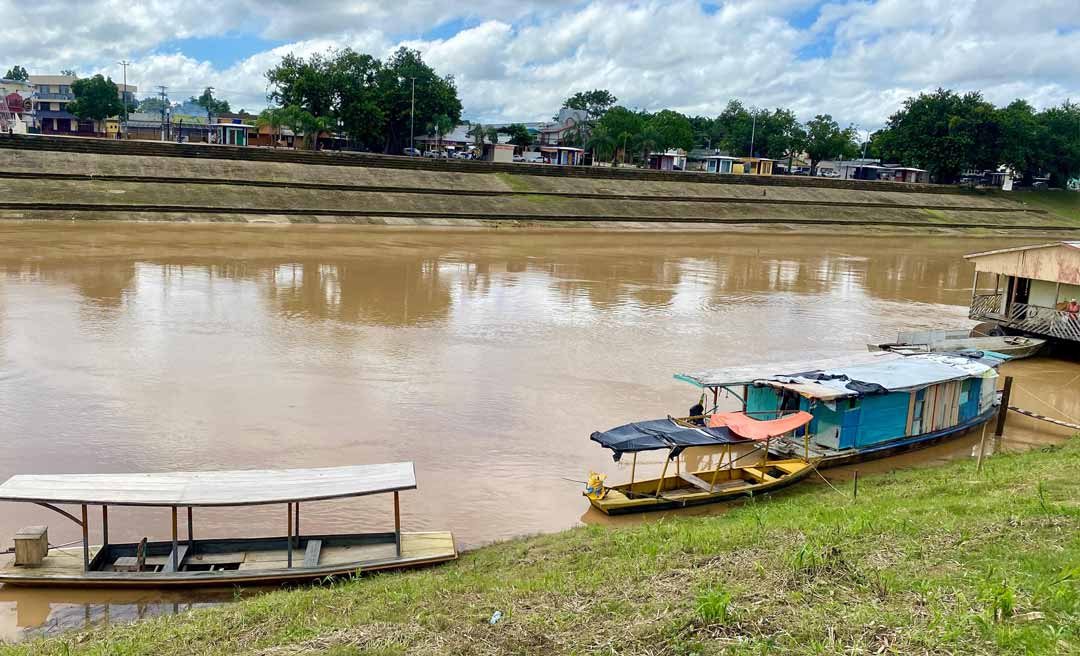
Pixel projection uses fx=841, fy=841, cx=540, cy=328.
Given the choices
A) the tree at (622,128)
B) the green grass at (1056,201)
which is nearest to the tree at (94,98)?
the tree at (622,128)

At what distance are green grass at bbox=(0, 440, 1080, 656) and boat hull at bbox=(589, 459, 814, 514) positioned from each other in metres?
1.87

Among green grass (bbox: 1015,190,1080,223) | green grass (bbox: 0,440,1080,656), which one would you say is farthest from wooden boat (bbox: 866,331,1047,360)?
green grass (bbox: 1015,190,1080,223)

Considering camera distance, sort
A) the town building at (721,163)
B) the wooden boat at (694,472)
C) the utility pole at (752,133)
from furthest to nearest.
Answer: the utility pole at (752,133) → the town building at (721,163) → the wooden boat at (694,472)

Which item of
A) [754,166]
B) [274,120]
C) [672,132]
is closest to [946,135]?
[754,166]

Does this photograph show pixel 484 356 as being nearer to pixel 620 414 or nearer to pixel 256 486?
pixel 620 414

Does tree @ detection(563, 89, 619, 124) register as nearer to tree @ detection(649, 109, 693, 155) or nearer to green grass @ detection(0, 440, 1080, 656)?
tree @ detection(649, 109, 693, 155)

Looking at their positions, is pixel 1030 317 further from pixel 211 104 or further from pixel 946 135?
pixel 211 104

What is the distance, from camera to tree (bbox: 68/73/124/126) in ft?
301

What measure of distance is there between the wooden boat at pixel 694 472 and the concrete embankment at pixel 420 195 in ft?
137

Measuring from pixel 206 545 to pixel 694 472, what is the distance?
826 centimetres

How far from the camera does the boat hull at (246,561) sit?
31.8 ft

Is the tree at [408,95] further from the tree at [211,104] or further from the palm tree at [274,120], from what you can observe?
the tree at [211,104]

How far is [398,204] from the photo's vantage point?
56.9m

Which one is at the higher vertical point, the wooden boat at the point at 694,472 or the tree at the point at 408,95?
the tree at the point at 408,95
